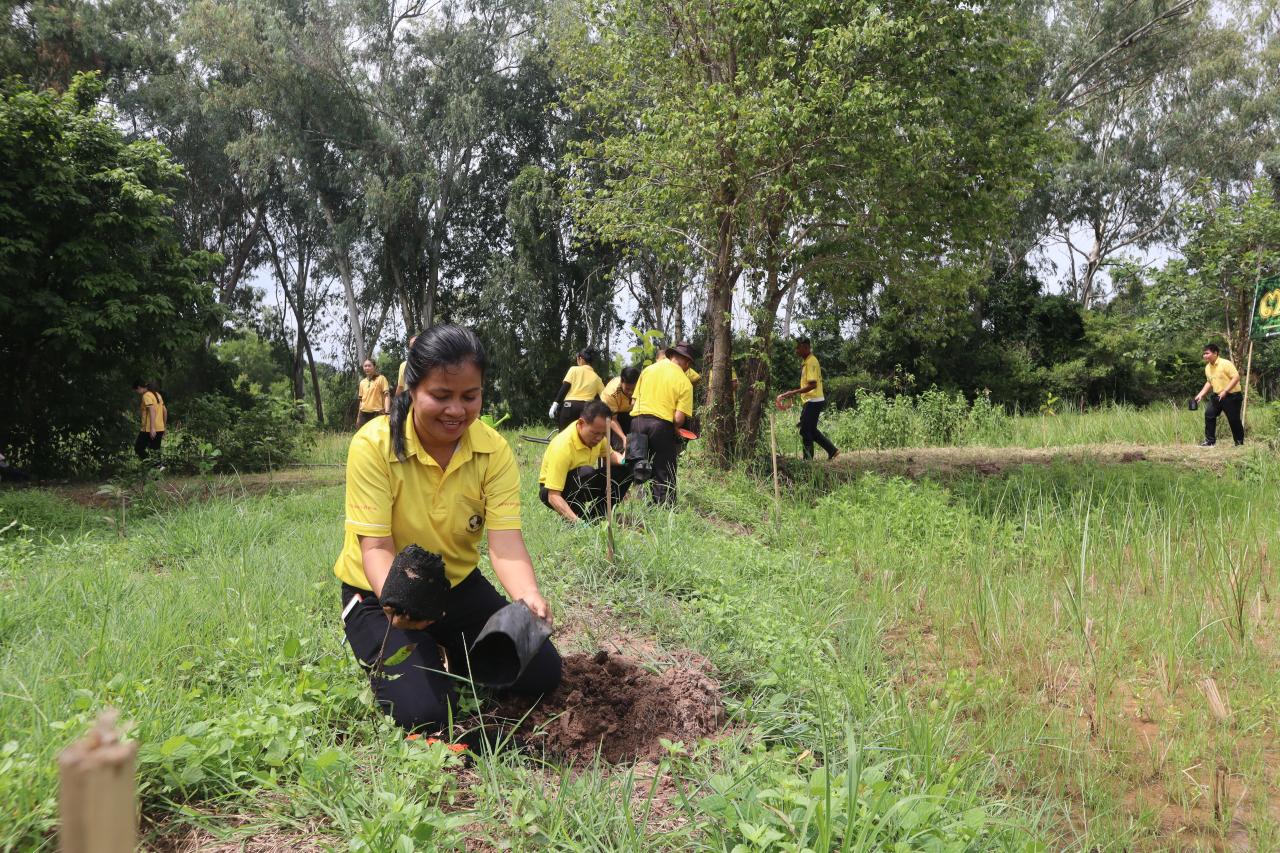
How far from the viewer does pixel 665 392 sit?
7.38 m

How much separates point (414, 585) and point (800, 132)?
7.59 metres

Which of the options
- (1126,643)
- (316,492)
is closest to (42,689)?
(1126,643)

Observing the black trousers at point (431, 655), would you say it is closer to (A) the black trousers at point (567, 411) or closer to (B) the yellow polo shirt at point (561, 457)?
(B) the yellow polo shirt at point (561, 457)

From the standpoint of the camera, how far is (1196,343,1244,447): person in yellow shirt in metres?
11.1

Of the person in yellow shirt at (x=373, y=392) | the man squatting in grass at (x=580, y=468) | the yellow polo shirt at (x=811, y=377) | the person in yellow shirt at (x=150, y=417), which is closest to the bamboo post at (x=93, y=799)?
the man squatting in grass at (x=580, y=468)

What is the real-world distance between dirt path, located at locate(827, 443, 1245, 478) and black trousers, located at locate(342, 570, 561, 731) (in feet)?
26.3

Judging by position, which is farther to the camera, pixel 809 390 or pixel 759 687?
pixel 809 390

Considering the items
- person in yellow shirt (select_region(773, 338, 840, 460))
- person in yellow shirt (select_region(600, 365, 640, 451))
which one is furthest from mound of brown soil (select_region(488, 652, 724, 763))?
person in yellow shirt (select_region(773, 338, 840, 460))

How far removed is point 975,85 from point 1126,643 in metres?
6.98

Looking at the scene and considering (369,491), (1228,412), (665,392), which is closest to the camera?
(369,491)

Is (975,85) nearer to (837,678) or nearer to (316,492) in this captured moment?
(837,678)

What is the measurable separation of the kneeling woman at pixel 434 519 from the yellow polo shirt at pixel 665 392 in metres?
4.33

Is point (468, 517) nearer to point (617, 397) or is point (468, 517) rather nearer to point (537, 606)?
point (537, 606)

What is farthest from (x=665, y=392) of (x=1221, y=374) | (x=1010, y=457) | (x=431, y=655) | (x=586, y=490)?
(x=1221, y=374)
